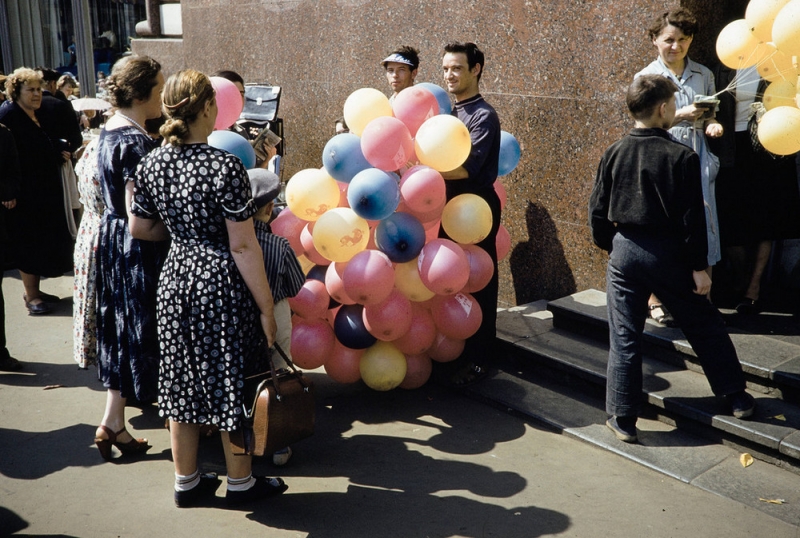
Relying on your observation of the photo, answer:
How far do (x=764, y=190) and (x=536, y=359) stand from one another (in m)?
1.89

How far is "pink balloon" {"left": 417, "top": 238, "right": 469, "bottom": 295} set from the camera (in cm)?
417

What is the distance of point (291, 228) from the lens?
461cm

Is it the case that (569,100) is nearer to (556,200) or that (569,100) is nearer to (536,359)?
(556,200)

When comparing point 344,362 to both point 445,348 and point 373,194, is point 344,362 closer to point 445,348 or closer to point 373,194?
point 445,348

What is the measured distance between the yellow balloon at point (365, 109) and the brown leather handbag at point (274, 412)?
1693 millimetres

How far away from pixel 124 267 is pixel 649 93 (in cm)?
280

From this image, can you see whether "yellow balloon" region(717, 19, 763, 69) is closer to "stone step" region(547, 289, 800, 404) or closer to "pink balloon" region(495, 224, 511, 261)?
"stone step" region(547, 289, 800, 404)

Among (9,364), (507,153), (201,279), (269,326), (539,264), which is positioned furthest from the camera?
(539,264)

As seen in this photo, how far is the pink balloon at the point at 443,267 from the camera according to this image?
164 inches

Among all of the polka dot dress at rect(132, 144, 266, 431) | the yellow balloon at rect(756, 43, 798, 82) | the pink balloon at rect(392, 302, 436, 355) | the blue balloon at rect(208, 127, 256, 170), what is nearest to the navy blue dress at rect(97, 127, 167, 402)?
the blue balloon at rect(208, 127, 256, 170)

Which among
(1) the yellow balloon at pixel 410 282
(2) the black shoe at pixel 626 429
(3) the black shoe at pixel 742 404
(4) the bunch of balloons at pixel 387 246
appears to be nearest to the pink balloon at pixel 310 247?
(4) the bunch of balloons at pixel 387 246

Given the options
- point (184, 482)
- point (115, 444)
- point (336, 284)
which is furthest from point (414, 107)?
point (115, 444)

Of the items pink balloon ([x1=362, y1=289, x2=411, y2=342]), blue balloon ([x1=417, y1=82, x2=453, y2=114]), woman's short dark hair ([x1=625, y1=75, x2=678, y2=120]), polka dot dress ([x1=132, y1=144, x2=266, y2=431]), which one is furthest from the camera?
blue balloon ([x1=417, y1=82, x2=453, y2=114])

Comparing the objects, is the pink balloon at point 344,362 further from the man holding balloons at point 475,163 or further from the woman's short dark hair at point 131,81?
the woman's short dark hair at point 131,81
